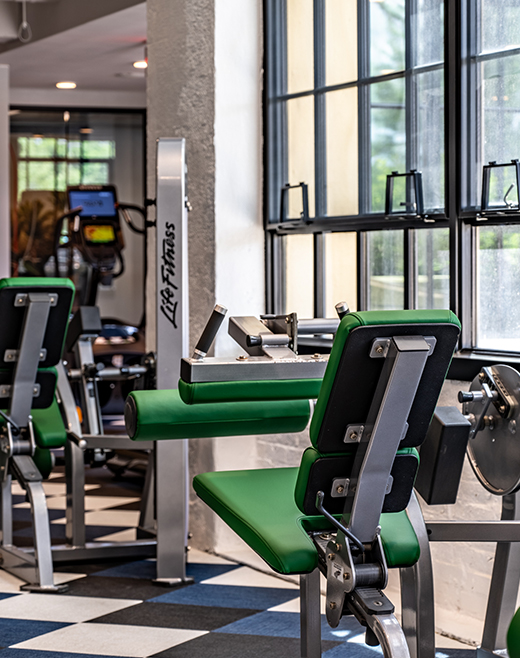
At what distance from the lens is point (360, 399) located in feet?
6.08

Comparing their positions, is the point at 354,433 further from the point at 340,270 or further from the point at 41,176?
the point at 41,176

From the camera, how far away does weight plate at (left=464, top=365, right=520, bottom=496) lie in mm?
2072

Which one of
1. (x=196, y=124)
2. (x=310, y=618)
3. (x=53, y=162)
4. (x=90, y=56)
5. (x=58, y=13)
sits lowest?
(x=310, y=618)

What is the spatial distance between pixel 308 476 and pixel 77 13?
204 inches

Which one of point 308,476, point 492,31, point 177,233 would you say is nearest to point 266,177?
point 177,233

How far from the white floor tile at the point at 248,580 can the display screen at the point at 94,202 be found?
15.5 ft

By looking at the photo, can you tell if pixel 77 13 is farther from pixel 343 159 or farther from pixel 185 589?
pixel 185 589

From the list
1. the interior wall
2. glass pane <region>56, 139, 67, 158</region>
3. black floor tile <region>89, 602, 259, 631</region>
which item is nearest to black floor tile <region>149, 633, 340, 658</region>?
black floor tile <region>89, 602, 259, 631</region>

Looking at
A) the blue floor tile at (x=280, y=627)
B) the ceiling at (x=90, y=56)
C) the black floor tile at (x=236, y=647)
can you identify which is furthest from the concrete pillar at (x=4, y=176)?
the black floor tile at (x=236, y=647)

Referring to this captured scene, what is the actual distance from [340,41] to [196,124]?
72 centimetres

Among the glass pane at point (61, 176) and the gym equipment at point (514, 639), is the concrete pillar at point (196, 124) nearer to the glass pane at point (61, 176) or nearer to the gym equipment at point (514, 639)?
the gym equipment at point (514, 639)

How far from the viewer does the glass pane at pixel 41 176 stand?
9.01m

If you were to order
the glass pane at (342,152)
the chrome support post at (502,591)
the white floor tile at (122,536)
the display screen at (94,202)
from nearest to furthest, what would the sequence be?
the chrome support post at (502,591) → the glass pane at (342,152) → the white floor tile at (122,536) → the display screen at (94,202)

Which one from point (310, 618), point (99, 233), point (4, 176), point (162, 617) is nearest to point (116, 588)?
point (162, 617)
